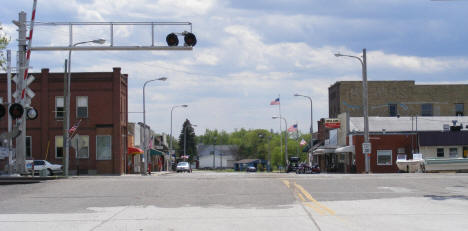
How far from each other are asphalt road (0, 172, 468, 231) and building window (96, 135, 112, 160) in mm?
27933

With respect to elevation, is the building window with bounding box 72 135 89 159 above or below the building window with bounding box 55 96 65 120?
below

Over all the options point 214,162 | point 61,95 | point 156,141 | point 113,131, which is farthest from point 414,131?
point 214,162

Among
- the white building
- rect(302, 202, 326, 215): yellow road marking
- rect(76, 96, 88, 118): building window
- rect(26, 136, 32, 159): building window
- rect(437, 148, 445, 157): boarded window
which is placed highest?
rect(76, 96, 88, 118): building window

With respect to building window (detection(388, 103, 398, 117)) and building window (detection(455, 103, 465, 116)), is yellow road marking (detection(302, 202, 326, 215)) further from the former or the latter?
building window (detection(455, 103, 465, 116))

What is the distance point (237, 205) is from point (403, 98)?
72.1m

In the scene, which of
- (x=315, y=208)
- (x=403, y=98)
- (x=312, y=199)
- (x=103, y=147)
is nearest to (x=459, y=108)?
(x=403, y=98)

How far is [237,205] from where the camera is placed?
16109 millimetres

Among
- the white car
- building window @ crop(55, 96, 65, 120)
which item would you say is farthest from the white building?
the white car

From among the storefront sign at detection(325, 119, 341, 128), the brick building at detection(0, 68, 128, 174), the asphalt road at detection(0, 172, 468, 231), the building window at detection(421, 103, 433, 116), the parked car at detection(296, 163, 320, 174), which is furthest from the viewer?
the building window at detection(421, 103, 433, 116)

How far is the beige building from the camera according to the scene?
3275 inches

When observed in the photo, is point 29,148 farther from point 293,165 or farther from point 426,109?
point 426,109

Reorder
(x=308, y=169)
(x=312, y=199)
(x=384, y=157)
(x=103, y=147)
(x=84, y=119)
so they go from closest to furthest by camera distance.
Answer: (x=312, y=199) < (x=84, y=119) < (x=103, y=147) < (x=308, y=169) < (x=384, y=157)

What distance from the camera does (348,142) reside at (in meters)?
61.4

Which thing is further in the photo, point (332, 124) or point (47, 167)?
point (332, 124)
